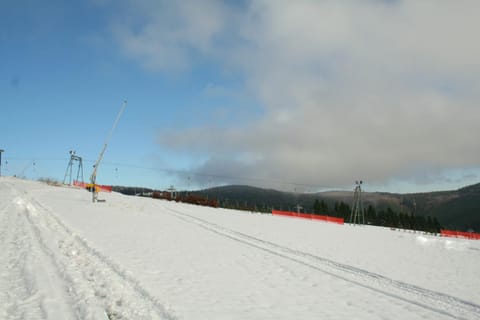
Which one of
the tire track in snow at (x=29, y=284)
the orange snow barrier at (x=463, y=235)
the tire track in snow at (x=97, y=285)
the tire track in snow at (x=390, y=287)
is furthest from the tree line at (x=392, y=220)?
the tire track in snow at (x=29, y=284)

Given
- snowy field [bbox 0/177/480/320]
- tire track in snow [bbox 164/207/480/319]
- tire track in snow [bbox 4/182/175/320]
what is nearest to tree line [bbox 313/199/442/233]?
tire track in snow [bbox 164/207/480/319]

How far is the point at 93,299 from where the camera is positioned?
27.1 feet

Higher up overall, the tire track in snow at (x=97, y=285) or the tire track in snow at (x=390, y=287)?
the tire track in snow at (x=97, y=285)

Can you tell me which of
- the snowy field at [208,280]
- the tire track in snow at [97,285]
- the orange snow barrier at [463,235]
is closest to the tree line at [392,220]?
the orange snow barrier at [463,235]

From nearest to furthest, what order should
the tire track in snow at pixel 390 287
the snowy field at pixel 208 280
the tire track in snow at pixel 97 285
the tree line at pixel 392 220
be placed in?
the tire track in snow at pixel 97 285 < the snowy field at pixel 208 280 < the tire track in snow at pixel 390 287 < the tree line at pixel 392 220

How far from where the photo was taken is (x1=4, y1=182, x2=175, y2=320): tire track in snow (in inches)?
303

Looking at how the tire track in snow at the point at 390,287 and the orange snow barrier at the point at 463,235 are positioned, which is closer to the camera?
the tire track in snow at the point at 390,287

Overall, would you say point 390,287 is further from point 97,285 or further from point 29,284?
point 29,284

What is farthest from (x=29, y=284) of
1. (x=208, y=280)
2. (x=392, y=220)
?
(x=392, y=220)

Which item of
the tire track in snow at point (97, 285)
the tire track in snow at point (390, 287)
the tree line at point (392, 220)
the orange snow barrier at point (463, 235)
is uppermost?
the tire track in snow at point (97, 285)

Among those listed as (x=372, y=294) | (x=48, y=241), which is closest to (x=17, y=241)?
(x=48, y=241)

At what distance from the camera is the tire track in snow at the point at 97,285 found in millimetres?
7707

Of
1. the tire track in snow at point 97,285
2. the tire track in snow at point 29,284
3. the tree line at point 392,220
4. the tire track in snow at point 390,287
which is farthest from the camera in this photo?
the tree line at point 392,220

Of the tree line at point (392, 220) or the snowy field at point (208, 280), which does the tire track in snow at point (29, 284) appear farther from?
the tree line at point (392, 220)
